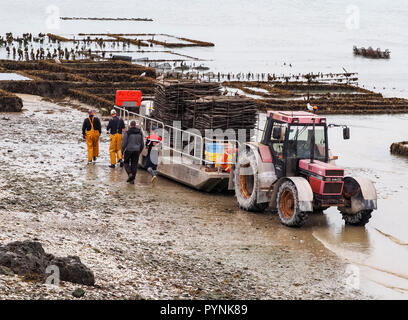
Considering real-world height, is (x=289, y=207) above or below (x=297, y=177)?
below

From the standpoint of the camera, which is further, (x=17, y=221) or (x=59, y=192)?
(x=59, y=192)

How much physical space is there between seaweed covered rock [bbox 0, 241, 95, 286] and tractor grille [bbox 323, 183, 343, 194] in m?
6.42

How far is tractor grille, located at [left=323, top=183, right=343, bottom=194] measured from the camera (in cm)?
1647

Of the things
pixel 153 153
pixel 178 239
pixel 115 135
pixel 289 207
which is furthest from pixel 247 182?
pixel 115 135

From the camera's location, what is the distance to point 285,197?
17.2m

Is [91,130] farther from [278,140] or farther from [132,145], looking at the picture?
[278,140]

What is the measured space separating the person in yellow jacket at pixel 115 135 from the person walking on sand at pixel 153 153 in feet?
3.73

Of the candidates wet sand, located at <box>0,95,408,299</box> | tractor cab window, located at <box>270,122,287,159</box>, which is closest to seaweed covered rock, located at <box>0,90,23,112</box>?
wet sand, located at <box>0,95,408,299</box>

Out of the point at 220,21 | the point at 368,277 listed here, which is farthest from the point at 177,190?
the point at 220,21

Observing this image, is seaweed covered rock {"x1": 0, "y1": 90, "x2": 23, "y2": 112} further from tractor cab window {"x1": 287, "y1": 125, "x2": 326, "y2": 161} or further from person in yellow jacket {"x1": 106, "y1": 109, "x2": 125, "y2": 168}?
tractor cab window {"x1": 287, "y1": 125, "x2": 326, "y2": 161}

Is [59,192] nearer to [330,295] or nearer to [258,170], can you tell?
[258,170]

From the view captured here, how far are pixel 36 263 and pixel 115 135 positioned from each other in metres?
10.7

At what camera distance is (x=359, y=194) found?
16938mm

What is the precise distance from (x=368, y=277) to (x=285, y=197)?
3733 mm
